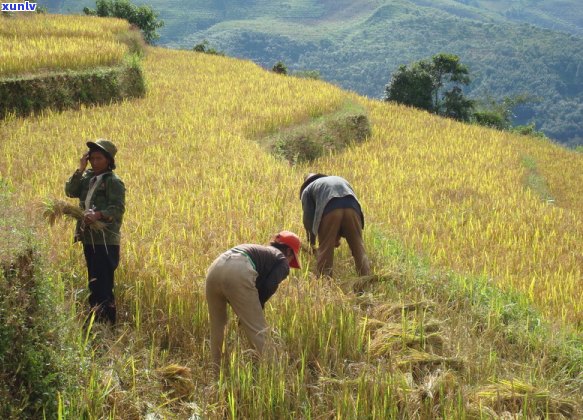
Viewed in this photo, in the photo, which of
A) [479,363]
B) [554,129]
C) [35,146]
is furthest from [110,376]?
[554,129]

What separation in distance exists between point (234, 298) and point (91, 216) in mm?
1262

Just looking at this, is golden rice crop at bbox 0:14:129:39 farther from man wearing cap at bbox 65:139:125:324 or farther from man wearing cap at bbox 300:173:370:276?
man wearing cap at bbox 65:139:125:324

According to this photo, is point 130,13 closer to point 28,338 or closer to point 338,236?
point 338,236

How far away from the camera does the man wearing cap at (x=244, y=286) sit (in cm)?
376

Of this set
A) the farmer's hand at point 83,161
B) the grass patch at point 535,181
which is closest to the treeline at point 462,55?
the grass patch at point 535,181

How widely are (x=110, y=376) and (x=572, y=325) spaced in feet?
12.3

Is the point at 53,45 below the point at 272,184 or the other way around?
the other way around

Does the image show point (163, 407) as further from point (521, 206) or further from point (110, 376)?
point (521, 206)

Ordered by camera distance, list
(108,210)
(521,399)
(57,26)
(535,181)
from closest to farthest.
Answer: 1. (521,399)
2. (108,210)
3. (535,181)
4. (57,26)

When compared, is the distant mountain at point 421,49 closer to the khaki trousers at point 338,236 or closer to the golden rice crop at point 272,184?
the golden rice crop at point 272,184

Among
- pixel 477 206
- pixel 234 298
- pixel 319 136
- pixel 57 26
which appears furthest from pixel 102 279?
pixel 57 26

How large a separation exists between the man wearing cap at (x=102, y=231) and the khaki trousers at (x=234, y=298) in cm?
91

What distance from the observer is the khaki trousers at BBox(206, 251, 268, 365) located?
3750 mm

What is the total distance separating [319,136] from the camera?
13.6 metres
